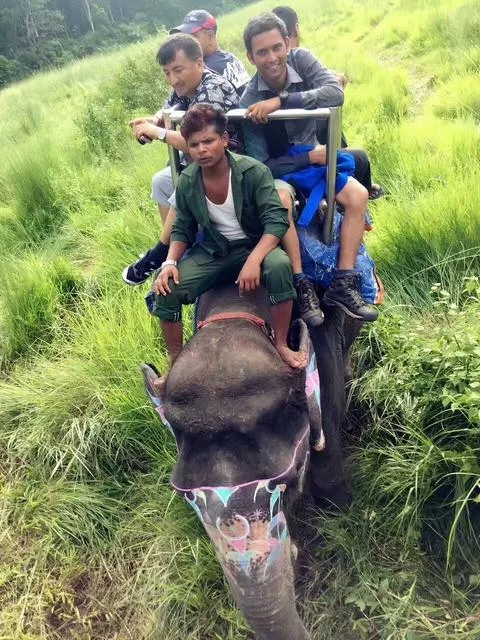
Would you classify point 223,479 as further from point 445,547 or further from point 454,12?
point 454,12

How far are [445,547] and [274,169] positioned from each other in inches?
66.0

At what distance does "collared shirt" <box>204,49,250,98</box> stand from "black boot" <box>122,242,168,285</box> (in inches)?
54.7

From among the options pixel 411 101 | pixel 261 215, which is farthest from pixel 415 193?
pixel 411 101

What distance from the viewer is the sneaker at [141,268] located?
2.87 meters

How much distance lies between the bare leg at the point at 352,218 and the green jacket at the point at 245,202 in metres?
0.51

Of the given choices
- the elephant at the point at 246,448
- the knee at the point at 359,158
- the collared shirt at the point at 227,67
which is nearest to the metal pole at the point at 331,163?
the knee at the point at 359,158

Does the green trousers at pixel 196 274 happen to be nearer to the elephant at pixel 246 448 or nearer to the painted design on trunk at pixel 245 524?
the elephant at pixel 246 448

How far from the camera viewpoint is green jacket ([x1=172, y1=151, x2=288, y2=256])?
2213mm

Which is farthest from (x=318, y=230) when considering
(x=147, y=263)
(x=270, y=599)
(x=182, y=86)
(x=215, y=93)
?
(x=270, y=599)

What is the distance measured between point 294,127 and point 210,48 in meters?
1.60

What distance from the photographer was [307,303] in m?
2.42

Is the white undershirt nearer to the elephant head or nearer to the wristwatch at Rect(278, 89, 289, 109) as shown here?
the elephant head

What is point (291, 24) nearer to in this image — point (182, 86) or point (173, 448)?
point (182, 86)

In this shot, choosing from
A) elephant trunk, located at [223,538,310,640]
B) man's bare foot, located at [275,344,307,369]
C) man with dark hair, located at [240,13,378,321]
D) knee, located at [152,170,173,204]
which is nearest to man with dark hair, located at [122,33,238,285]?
man with dark hair, located at [240,13,378,321]
